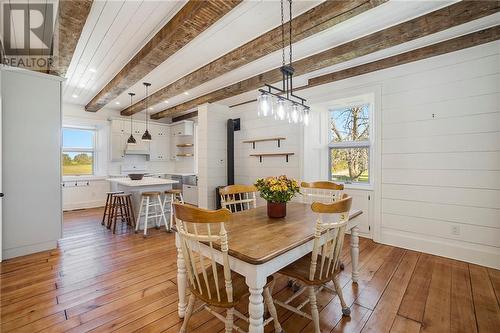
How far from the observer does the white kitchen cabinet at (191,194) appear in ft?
19.6

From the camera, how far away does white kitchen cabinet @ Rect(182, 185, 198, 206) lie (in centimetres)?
596

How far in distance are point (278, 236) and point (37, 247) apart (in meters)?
3.43

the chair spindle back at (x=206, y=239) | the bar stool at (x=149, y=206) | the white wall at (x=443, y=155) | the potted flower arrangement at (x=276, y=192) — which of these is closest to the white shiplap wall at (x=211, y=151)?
the bar stool at (x=149, y=206)

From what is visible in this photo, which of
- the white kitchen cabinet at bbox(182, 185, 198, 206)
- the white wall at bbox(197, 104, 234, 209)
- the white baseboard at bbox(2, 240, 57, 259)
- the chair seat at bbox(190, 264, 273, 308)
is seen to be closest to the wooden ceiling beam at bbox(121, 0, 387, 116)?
the white wall at bbox(197, 104, 234, 209)

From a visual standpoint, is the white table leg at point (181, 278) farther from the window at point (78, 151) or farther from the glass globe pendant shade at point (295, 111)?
the window at point (78, 151)

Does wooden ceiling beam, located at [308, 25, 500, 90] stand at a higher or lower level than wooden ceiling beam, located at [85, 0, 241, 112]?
higher

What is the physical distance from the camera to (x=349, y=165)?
411 cm

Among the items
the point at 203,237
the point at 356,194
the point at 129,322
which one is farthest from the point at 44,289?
the point at 356,194

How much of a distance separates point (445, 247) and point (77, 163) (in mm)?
7777

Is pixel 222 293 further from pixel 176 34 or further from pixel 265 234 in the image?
pixel 176 34

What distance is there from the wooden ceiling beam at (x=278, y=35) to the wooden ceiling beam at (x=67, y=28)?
1548 millimetres

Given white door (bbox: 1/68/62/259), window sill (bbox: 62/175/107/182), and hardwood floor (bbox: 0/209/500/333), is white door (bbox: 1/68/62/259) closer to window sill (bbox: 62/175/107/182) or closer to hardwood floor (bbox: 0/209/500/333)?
hardwood floor (bbox: 0/209/500/333)

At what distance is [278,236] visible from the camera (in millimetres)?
1586

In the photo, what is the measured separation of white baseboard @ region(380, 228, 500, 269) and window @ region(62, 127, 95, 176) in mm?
7041
